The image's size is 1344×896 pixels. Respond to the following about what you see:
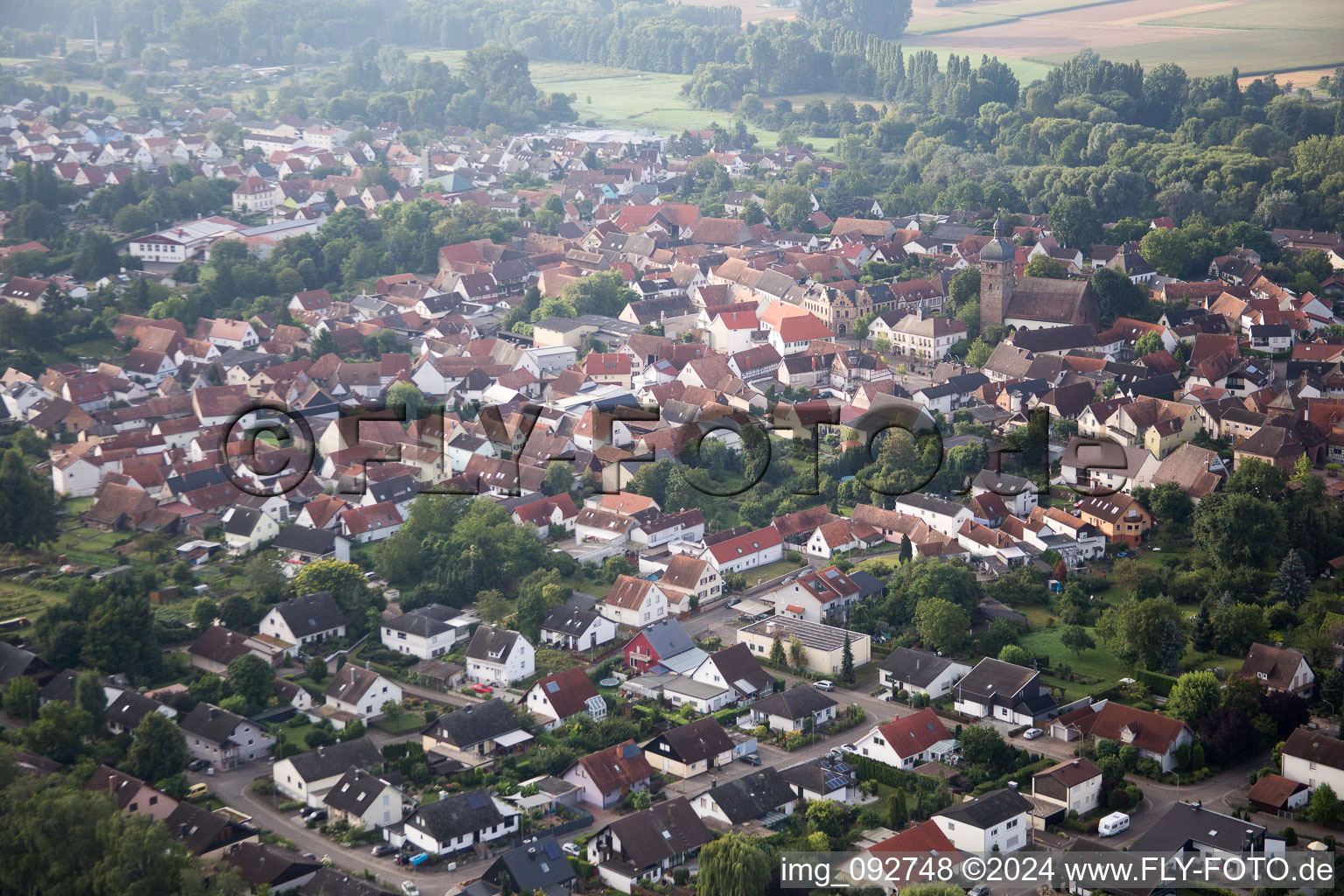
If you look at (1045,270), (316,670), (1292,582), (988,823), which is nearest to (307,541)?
(316,670)

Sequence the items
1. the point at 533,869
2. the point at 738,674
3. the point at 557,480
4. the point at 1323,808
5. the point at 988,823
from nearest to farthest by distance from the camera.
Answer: the point at 533,869
the point at 988,823
the point at 1323,808
the point at 738,674
the point at 557,480

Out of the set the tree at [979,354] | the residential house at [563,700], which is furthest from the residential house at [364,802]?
the tree at [979,354]

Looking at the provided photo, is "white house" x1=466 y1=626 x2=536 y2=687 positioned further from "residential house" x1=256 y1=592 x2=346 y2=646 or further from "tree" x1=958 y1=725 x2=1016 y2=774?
"tree" x1=958 y1=725 x2=1016 y2=774

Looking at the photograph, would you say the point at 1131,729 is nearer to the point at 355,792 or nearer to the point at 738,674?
the point at 738,674

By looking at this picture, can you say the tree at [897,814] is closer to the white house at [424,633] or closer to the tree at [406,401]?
the white house at [424,633]

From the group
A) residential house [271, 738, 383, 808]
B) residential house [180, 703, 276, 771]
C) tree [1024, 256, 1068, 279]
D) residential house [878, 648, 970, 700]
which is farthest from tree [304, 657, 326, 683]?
tree [1024, 256, 1068, 279]

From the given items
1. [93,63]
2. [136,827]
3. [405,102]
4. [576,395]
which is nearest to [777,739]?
[136,827]
